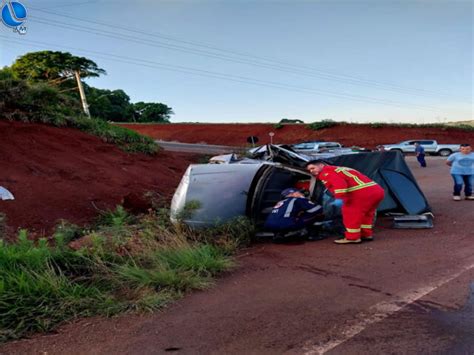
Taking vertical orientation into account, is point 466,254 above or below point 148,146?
below

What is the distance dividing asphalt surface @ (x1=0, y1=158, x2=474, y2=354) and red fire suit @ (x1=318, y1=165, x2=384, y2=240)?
600mm

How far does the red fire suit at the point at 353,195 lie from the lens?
6273mm

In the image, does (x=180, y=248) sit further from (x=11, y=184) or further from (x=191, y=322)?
(x=11, y=184)

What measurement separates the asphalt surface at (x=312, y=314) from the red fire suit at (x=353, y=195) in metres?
0.60

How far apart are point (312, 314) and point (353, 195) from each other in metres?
2.85

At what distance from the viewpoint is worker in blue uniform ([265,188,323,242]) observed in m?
6.41

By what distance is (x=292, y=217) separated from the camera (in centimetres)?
640

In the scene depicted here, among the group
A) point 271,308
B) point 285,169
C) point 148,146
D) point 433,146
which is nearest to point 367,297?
point 271,308

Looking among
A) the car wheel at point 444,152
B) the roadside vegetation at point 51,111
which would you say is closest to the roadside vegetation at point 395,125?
the car wheel at point 444,152

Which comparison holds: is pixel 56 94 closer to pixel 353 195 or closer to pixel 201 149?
pixel 353 195

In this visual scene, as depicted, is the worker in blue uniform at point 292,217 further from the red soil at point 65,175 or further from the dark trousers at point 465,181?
the dark trousers at point 465,181

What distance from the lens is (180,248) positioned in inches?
210

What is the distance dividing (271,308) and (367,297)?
922mm

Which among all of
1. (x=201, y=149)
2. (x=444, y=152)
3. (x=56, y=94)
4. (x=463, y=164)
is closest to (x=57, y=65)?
(x=201, y=149)
